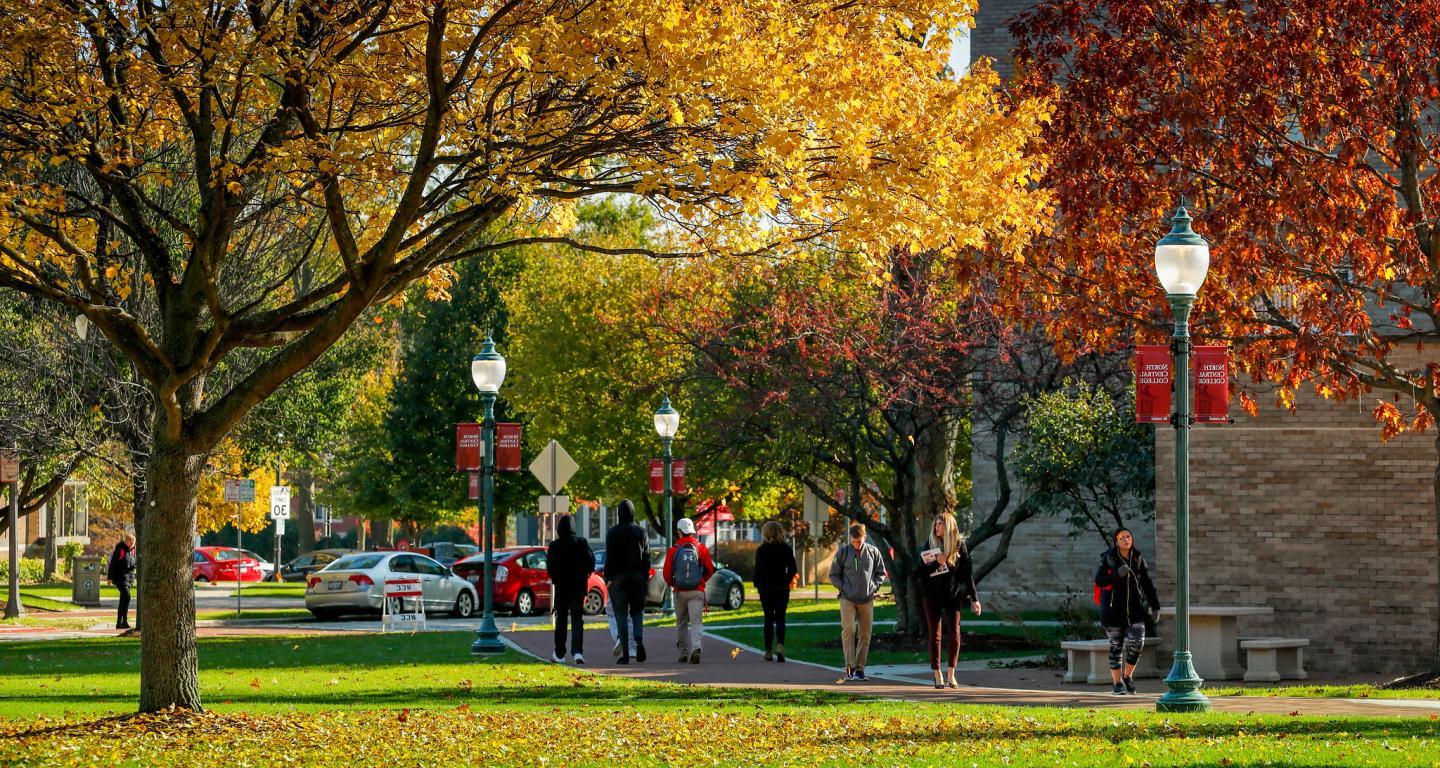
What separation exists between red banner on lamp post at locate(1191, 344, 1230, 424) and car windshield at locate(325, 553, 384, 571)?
859 inches

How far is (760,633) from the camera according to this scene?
2681cm

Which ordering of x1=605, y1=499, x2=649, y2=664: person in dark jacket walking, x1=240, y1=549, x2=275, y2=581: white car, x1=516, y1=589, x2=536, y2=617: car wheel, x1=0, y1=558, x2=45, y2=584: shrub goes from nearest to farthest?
x1=605, y1=499, x2=649, y2=664: person in dark jacket walking < x1=516, y1=589, x2=536, y2=617: car wheel < x1=0, y1=558, x2=45, y2=584: shrub < x1=240, y1=549, x2=275, y2=581: white car

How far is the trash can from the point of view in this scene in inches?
1463

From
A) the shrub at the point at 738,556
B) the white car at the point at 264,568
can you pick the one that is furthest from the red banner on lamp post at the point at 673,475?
the white car at the point at 264,568

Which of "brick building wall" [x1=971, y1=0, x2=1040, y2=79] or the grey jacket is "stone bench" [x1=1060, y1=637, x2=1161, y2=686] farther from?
"brick building wall" [x1=971, y1=0, x2=1040, y2=79]

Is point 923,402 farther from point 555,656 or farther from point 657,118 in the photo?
point 657,118

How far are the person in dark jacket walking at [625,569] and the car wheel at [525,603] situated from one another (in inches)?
568

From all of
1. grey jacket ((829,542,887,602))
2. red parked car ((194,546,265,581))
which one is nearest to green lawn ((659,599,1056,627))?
grey jacket ((829,542,887,602))

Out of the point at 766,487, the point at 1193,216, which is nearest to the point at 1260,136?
the point at 1193,216

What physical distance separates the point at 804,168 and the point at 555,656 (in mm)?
10604

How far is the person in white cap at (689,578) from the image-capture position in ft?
65.3

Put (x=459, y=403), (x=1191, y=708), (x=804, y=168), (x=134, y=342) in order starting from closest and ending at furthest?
(x=804, y=168) → (x=134, y=342) → (x=1191, y=708) → (x=459, y=403)

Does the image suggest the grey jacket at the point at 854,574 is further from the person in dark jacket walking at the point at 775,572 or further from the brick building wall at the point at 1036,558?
the brick building wall at the point at 1036,558

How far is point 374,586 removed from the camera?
108 feet
